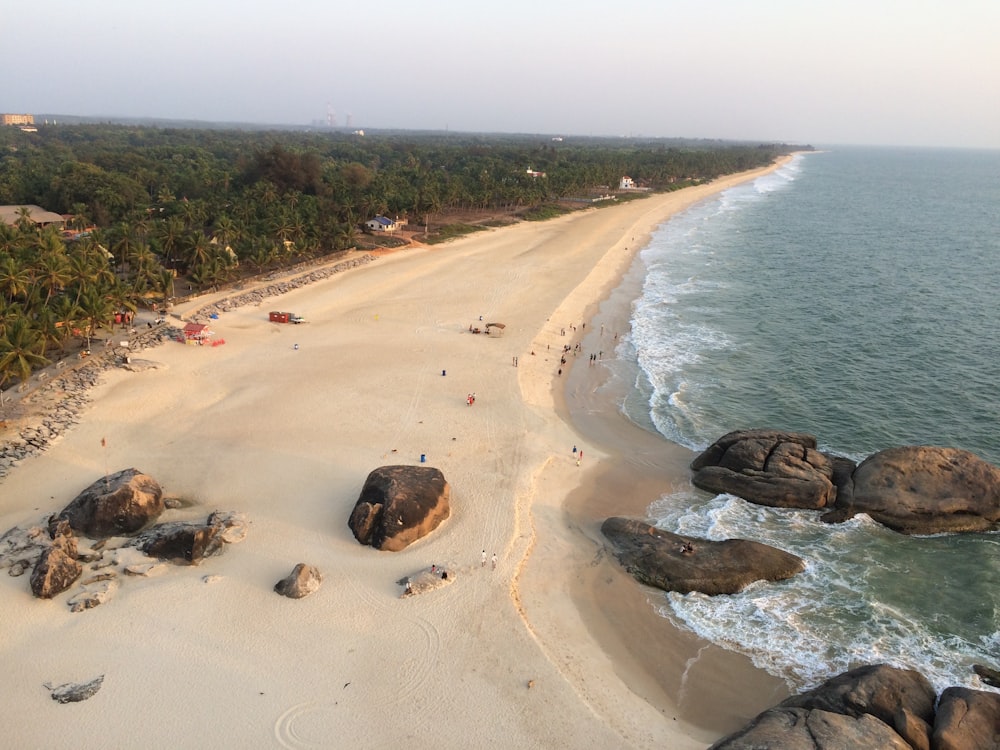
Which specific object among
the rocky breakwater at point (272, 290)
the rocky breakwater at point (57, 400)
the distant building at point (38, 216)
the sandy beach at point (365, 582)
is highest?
the distant building at point (38, 216)

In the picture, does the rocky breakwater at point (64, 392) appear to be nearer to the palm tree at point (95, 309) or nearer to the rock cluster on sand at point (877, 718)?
the palm tree at point (95, 309)

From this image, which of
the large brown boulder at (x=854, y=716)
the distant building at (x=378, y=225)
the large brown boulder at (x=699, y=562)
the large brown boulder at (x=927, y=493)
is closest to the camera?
the large brown boulder at (x=854, y=716)

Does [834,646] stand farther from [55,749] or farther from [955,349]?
[955,349]

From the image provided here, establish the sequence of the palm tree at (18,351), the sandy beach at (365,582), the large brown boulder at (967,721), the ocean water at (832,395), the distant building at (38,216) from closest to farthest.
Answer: the large brown boulder at (967,721) < the sandy beach at (365,582) < the ocean water at (832,395) < the palm tree at (18,351) < the distant building at (38,216)

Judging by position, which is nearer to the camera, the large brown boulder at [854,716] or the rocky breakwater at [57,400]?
the large brown boulder at [854,716]

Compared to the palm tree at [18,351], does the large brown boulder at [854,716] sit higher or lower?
lower

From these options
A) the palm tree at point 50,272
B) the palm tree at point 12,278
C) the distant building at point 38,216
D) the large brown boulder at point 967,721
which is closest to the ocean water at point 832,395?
the large brown boulder at point 967,721
